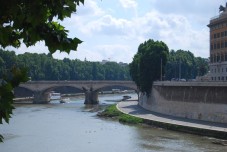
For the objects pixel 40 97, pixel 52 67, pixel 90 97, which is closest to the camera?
pixel 40 97

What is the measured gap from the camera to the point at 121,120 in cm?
4209

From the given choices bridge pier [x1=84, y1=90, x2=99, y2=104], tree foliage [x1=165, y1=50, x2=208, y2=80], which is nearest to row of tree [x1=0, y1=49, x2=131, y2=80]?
bridge pier [x1=84, y1=90, x2=99, y2=104]

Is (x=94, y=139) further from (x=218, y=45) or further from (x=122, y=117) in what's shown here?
(x=218, y=45)

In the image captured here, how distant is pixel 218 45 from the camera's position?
175 feet

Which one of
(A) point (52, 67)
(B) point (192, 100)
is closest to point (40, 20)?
(B) point (192, 100)

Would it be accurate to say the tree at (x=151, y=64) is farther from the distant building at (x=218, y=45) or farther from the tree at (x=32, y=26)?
the tree at (x=32, y=26)

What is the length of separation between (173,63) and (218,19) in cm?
2955

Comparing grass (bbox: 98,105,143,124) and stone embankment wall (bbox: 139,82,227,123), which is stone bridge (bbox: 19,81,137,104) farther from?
grass (bbox: 98,105,143,124)

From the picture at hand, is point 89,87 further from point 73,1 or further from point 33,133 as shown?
point 73,1

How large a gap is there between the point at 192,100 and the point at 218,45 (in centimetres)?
1517

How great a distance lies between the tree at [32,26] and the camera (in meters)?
3.00

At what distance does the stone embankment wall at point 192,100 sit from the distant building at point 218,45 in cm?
900

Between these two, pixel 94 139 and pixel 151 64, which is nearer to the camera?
pixel 94 139

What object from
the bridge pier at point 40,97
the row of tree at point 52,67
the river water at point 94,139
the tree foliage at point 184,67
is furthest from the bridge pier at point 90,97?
the river water at point 94,139
